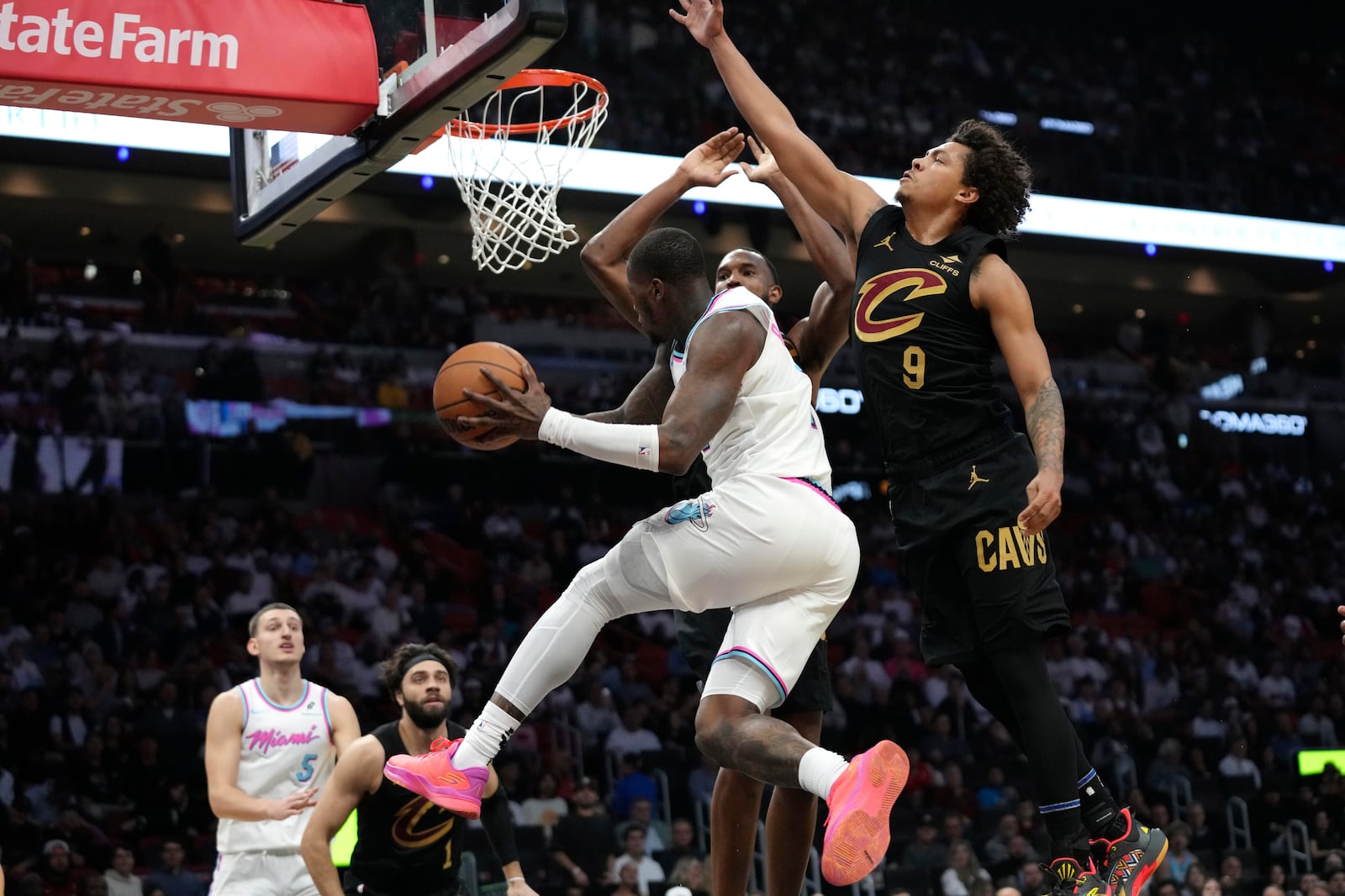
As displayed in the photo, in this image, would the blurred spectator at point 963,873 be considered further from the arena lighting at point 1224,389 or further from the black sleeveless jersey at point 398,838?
the arena lighting at point 1224,389

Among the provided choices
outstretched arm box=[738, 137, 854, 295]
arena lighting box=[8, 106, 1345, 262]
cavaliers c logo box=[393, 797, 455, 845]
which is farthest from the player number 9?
arena lighting box=[8, 106, 1345, 262]

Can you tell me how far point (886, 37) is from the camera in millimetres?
22438

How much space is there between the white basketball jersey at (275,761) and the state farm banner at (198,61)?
261 centimetres

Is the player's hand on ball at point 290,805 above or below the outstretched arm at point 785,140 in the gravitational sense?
below

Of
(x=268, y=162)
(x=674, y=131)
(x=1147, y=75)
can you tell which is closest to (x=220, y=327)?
(x=674, y=131)

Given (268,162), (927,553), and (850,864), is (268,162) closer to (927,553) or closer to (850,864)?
(927,553)

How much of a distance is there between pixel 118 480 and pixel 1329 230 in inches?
603

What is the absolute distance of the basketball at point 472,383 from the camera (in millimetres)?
4059

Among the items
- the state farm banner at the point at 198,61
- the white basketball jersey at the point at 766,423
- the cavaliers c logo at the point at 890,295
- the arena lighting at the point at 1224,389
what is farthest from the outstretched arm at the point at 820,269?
the arena lighting at the point at 1224,389

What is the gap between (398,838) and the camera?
6.02m

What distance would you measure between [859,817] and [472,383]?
4.98 feet

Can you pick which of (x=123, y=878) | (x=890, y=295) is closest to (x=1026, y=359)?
(x=890, y=295)

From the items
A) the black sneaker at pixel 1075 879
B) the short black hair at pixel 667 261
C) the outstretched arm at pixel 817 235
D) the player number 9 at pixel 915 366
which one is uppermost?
the outstretched arm at pixel 817 235

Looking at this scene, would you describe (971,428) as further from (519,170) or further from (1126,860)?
(519,170)
